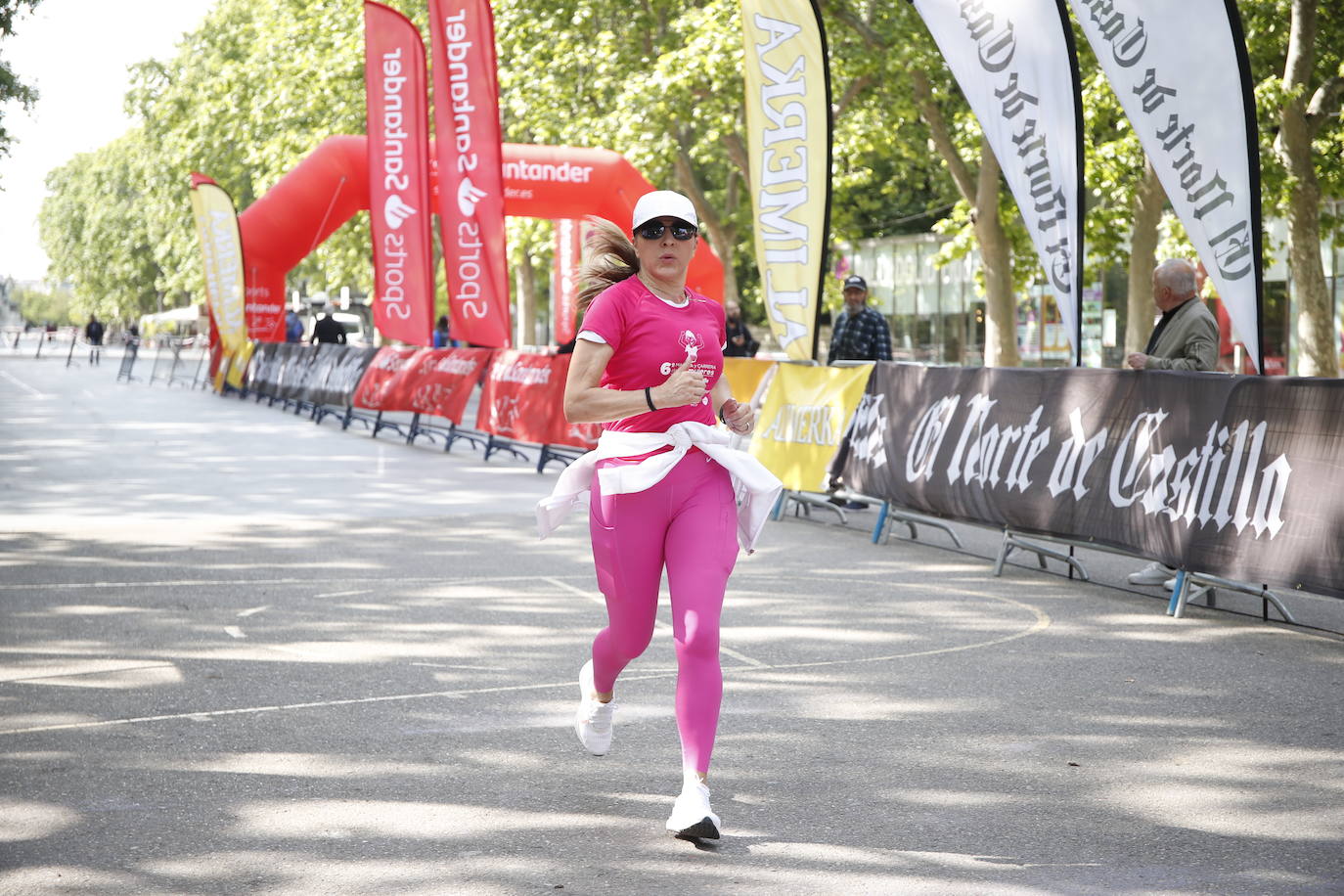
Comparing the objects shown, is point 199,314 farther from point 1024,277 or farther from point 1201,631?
point 1201,631

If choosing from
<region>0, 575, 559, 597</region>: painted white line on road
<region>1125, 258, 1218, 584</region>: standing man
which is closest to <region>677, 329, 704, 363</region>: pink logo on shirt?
<region>0, 575, 559, 597</region>: painted white line on road


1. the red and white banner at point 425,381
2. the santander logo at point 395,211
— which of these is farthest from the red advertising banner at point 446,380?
the santander logo at point 395,211

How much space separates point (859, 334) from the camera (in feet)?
46.8

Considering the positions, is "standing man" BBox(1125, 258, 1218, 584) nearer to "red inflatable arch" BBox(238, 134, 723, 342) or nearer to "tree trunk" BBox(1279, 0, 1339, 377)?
"tree trunk" BBox(1279, 0, 1339, 377)

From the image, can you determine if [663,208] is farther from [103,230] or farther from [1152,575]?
[103,230]

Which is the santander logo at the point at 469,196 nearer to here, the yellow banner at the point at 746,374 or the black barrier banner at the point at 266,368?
the yellow banner at the point at 746,374

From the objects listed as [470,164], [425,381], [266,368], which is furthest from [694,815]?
[266,368]

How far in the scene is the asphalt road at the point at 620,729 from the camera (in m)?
4.56

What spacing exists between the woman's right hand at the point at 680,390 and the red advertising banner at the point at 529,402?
11.5m

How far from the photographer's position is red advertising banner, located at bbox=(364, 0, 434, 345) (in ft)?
70.3

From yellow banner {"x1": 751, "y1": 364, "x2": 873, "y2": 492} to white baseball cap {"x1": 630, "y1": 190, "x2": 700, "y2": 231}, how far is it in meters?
7.47

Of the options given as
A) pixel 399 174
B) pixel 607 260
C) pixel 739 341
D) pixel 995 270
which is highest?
pixel 399 174

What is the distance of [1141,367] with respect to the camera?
924 centimetres

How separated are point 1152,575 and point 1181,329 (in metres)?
1.53
